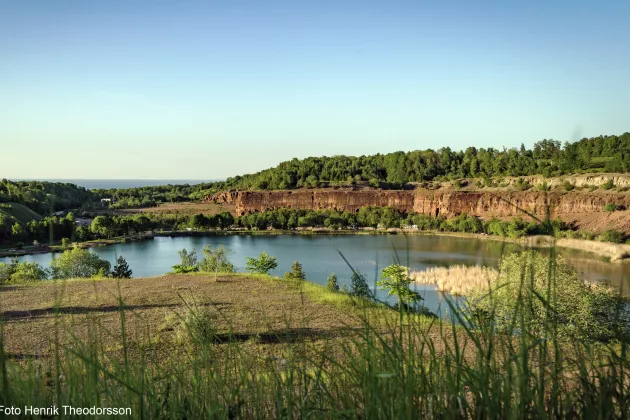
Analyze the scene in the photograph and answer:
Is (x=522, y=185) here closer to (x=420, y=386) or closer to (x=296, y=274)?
(x=296, y=274)

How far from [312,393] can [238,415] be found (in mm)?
287

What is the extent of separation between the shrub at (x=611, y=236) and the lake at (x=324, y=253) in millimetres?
3240

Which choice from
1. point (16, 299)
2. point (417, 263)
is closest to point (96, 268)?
point (16, 299)

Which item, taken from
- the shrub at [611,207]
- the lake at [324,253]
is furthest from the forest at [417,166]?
the lake at [324,253]

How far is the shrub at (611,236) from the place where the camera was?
145ft

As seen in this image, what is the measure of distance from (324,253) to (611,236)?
27.9 metres

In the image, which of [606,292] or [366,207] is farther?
[366,207]

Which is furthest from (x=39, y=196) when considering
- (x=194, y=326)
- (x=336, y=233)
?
(x=194, y=326)

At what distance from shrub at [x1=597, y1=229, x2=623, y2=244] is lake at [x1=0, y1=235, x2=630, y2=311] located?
3.24 m

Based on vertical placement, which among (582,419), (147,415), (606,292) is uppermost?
(582,419)

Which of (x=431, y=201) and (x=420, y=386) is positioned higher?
(x=420, y=386)

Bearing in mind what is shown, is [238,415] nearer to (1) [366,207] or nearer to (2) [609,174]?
(2) [609,174]

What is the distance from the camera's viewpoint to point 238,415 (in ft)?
5.23

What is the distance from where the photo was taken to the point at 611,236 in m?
44.7
